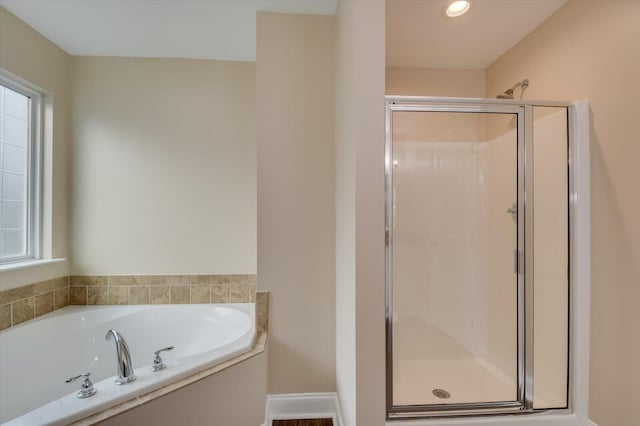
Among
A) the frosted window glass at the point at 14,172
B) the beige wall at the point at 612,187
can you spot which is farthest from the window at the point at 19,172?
the beige wall at the point at 612,187

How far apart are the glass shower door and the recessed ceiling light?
0.56m

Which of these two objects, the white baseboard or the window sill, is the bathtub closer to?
the window sill

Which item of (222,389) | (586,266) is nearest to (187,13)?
(222,389)

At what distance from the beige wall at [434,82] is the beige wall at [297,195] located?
71 centimetres

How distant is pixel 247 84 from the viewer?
2342mm

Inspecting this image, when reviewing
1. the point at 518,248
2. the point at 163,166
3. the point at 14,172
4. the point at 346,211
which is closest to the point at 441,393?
the point at 518,248

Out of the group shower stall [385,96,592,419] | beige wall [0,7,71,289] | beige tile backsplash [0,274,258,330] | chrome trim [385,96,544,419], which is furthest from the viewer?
beige tile backsplash [0,274,258,330]

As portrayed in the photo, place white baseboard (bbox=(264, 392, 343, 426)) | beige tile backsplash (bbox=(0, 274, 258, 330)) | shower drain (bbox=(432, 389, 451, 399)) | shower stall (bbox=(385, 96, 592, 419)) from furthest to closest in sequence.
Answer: beige tile backsplash (bbox=(0, 274, 258, 330)) < white baseboard (bbox=(264, 392, 343, 426)) < shower drain (bbox=(432, 389, 451, 399)) < shower stall (bbox=(385, 96, 592, 419))

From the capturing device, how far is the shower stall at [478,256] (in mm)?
1538

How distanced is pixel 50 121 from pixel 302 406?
2620mm

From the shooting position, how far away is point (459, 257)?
6.39 ft

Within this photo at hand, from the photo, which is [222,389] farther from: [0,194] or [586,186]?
[586,186]

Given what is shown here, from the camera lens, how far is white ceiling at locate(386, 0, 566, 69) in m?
1.68

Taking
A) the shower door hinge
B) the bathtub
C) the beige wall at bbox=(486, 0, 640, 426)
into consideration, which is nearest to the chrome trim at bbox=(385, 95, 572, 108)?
the beige wall at bbox=(486, 0, 640, 426)
